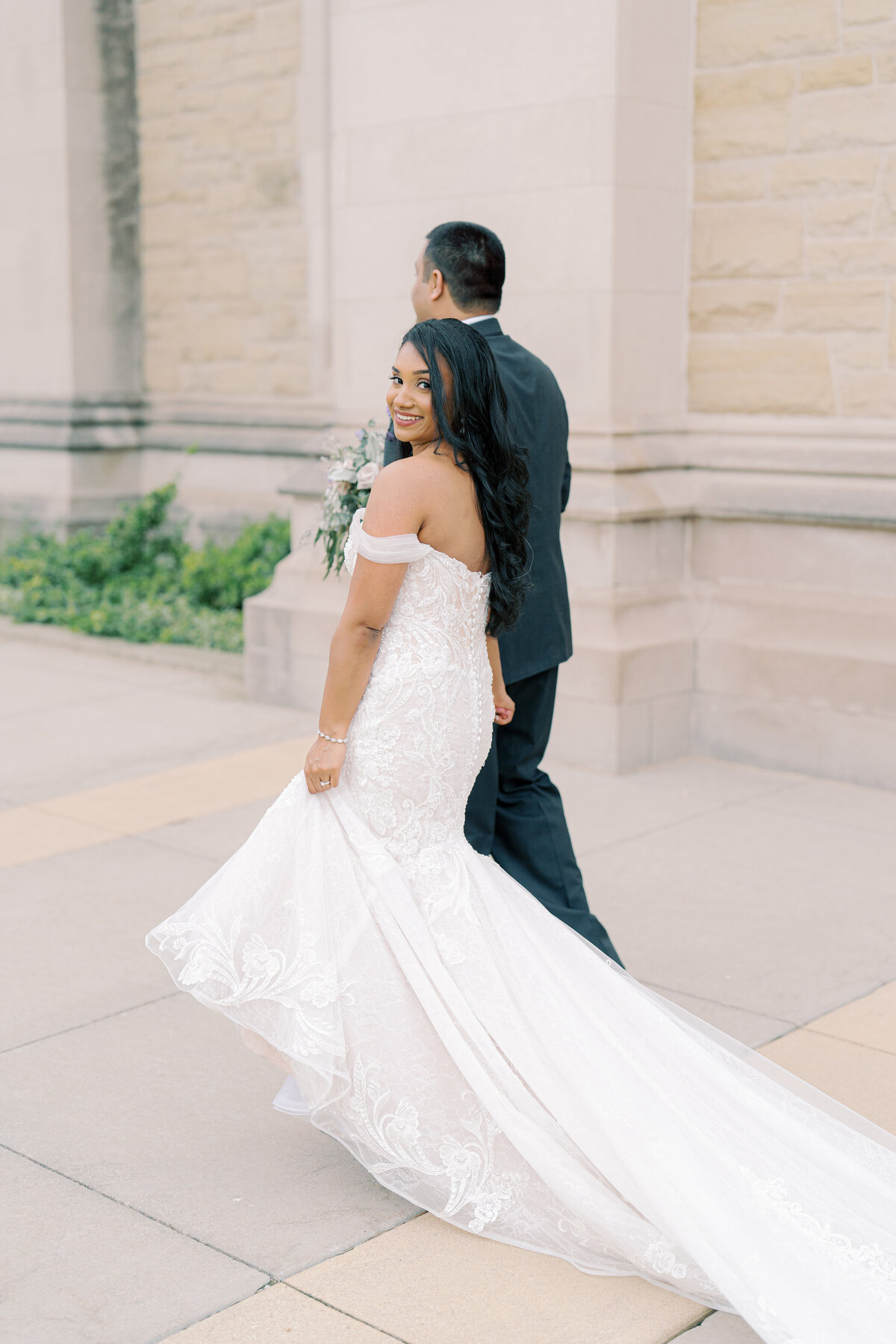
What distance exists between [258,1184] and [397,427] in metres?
1.71

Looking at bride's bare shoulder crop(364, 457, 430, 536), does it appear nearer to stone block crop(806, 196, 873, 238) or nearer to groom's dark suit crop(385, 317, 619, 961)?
groom's dark suit crop(385, 317, 619, 961)

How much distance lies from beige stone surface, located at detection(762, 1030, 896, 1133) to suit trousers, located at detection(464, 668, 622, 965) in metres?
0.55

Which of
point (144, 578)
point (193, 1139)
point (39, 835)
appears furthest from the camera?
point (144, 578)

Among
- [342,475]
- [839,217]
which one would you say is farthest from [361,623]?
[839,217]

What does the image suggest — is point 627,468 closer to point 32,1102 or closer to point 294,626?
point 294,626

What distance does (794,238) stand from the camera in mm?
6668

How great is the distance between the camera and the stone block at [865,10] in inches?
249

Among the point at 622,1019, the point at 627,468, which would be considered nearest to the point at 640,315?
the point at 627,468

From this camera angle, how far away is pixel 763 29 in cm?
664

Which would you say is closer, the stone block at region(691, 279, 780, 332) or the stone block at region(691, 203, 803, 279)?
the stone block at region(691, 203, 803, 279)

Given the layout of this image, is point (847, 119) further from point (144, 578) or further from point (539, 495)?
point (144, 578)

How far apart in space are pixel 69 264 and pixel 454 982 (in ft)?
→ 32.6

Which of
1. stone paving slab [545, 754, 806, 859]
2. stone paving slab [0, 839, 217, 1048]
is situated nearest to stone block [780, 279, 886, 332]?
stone paving slab [545, 754, 806, 859]

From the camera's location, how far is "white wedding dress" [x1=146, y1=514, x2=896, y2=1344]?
2.90 metres
